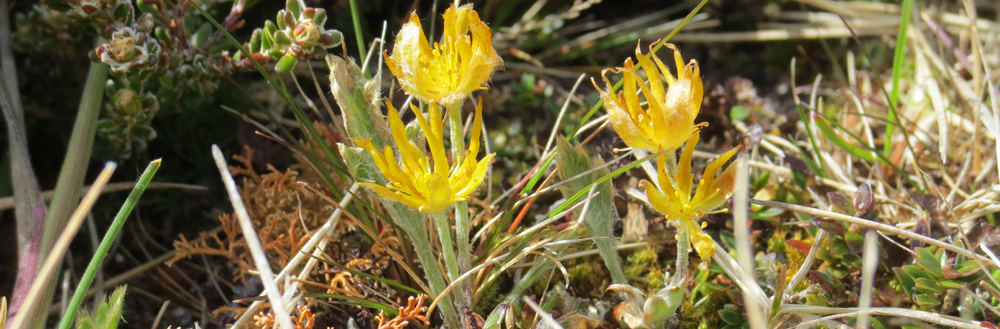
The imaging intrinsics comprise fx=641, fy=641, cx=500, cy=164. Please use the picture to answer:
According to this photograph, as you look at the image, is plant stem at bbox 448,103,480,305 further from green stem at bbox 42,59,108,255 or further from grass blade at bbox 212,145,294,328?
green stem at bbox 42,59,108,255

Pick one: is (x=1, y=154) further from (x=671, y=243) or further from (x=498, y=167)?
(x=671, y=243)

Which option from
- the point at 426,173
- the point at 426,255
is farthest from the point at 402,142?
the point at 426,255

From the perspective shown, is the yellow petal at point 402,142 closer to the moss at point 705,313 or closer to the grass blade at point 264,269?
the grass blade at point 264,269

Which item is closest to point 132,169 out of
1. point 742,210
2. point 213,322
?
point 213,322

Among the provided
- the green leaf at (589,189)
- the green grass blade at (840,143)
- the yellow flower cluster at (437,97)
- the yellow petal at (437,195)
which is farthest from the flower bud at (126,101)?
the green grass blade at (840,143)

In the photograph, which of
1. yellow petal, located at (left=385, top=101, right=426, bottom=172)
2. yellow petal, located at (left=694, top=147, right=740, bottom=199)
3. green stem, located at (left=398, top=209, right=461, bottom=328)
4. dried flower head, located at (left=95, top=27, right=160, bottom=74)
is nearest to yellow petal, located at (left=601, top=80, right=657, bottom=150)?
yellow petal, located at (left=694, top=147, right=740, bottom=199)

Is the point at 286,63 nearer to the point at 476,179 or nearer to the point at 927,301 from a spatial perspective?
the point at 476,179
